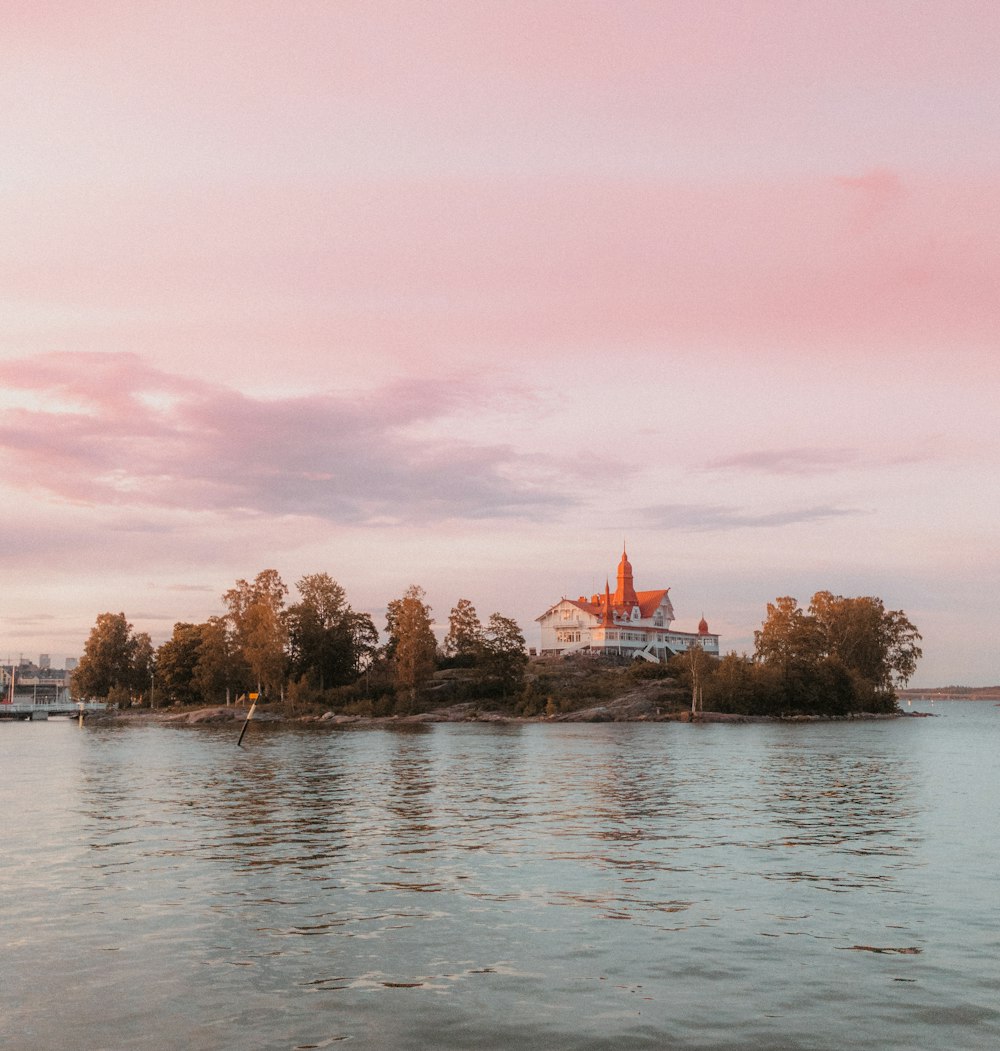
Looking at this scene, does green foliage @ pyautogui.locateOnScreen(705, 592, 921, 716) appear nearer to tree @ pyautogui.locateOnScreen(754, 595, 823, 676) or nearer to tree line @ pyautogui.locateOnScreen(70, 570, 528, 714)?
tree @ pyautogui.locateOnScreen(754, 595, 823, 676)

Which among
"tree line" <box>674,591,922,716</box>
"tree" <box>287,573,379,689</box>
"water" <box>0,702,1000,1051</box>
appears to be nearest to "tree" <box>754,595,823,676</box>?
"tree line" <box>674,591,922,716</box>

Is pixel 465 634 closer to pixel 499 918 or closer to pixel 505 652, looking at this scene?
pixel 505 652

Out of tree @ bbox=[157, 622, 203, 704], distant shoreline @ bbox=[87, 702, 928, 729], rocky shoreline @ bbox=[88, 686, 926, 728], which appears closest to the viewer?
distant shoreline @ bbox=[87, 702, 928, 729]

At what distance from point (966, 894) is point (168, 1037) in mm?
21885

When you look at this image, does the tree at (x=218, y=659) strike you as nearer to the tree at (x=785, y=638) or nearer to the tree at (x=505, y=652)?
the tree at (x=505, y=652)

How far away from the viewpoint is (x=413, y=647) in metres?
168

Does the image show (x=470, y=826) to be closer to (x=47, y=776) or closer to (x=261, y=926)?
(x=261, y=926)

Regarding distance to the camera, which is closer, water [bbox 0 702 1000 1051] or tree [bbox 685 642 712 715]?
water [bbox 0 702 1000 1051]

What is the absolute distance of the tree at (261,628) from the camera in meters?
164

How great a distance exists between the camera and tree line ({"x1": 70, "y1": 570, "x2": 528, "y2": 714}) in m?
168

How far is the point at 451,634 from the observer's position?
184 metres

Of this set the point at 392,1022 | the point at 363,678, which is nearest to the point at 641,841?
the point at 392,1022

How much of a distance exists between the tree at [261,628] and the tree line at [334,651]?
0.16 m

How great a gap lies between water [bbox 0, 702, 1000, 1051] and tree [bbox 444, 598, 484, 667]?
123 meters
